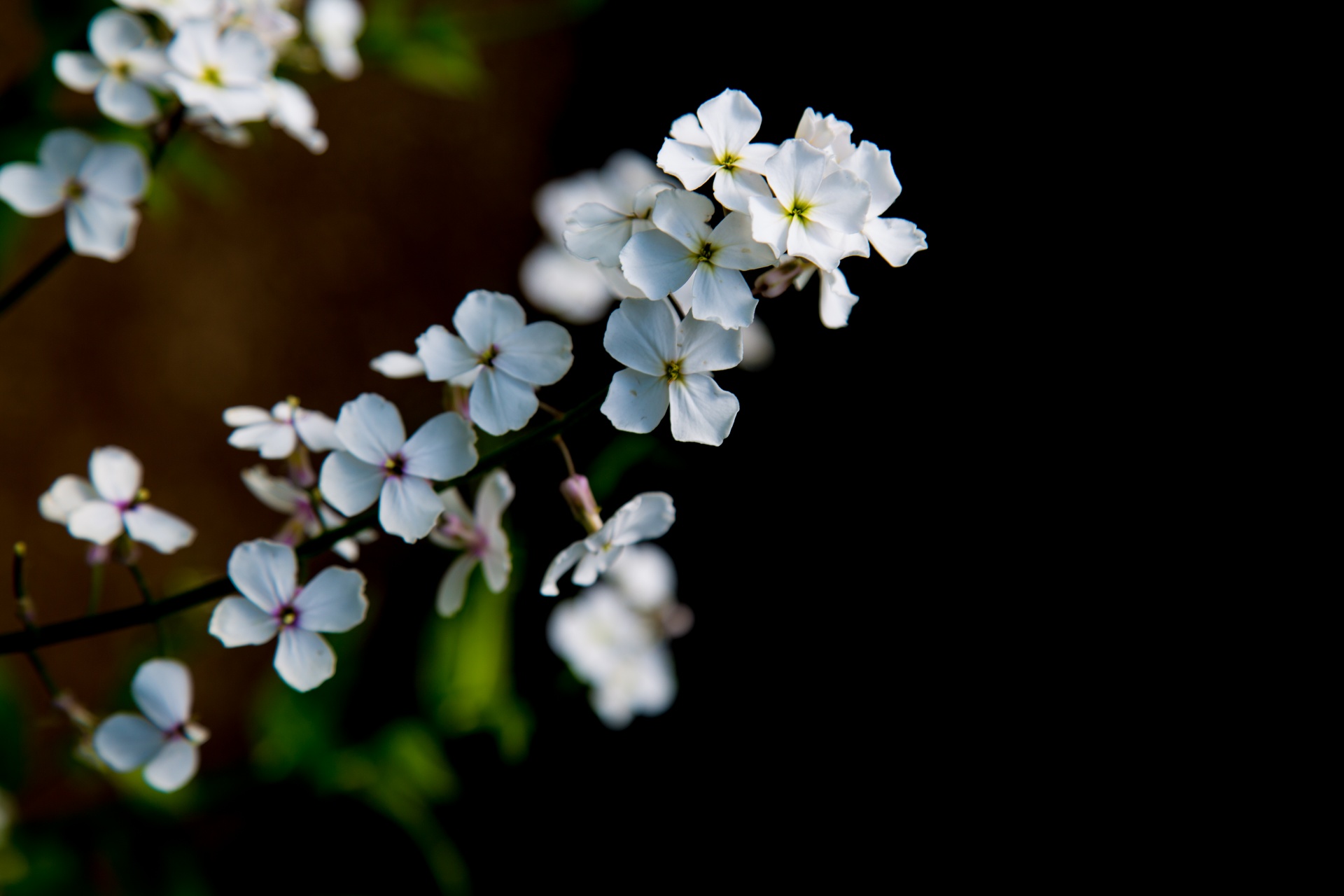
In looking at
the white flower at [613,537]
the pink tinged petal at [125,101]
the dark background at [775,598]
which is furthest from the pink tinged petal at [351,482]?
the dark background at [775,598]

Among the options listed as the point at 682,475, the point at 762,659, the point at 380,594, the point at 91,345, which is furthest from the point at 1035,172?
the point at 91,345

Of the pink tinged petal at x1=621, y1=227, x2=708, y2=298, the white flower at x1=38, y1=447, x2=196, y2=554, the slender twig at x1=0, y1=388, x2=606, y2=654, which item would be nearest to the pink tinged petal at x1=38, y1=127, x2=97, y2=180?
the white flower at x1=38, y1=447, x2=196, y2=554

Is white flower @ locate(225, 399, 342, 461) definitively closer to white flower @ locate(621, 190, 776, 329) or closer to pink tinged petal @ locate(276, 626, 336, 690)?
pink tinged petal @ locate(276, 626, 336, 690)

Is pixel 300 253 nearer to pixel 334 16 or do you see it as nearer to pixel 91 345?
pixel 91 345

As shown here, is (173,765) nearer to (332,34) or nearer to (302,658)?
(302,658)

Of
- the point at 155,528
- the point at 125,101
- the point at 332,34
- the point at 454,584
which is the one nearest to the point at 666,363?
the point at 454,584

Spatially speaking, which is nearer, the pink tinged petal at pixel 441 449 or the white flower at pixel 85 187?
the pink tinged petal at pixel 441 449

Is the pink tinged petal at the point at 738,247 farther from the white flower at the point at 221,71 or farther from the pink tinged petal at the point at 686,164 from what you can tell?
the white flower at the point at 221,71

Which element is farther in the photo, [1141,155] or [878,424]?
[878,424]
